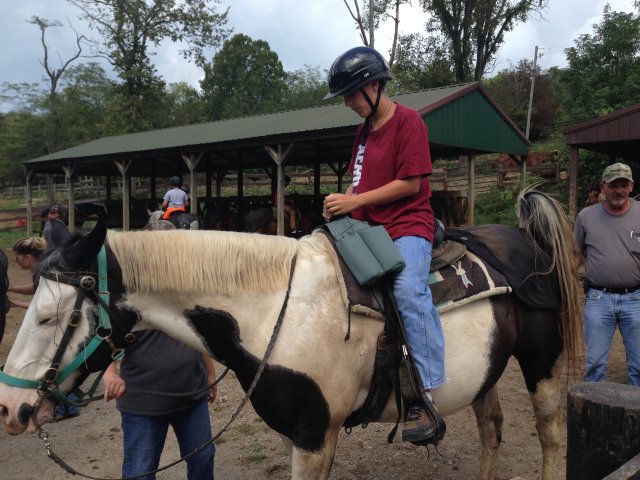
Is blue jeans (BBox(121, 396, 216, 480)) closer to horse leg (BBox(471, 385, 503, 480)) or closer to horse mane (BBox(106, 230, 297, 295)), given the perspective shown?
horse mane (BBox(106, 230, 297, 295))

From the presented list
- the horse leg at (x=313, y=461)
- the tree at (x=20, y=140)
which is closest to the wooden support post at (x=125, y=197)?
the horse leg at (x=313, y=461)

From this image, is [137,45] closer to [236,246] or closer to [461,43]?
[461,43]

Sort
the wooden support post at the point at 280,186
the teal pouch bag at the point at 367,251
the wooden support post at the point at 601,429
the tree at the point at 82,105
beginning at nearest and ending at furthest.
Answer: the wooden support post at the point at 601,429, the teal pouch bag at the point at 367,251, the wooden support post at the point at 280,186, the tree at the point at 82,105

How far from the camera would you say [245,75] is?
71.7 metres

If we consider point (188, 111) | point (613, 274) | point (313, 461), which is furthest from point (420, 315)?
point (188, 111)

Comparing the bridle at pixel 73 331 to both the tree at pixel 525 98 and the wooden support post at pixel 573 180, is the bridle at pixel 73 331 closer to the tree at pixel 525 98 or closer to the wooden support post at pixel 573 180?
the wooden support post at pixel 573 180

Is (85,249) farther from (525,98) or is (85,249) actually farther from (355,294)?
(525,98)

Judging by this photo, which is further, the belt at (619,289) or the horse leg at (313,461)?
the belt at (619,289)

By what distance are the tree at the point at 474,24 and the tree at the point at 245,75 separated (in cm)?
4076

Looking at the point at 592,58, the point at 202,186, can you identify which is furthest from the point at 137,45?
the point at 592,58

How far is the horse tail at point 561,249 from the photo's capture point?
10.2 ft

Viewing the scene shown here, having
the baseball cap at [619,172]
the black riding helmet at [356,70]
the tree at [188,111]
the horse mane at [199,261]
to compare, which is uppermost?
the tree at [188,111]

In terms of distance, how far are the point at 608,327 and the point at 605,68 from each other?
3355 centimetres

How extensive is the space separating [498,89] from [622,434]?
5121cm
